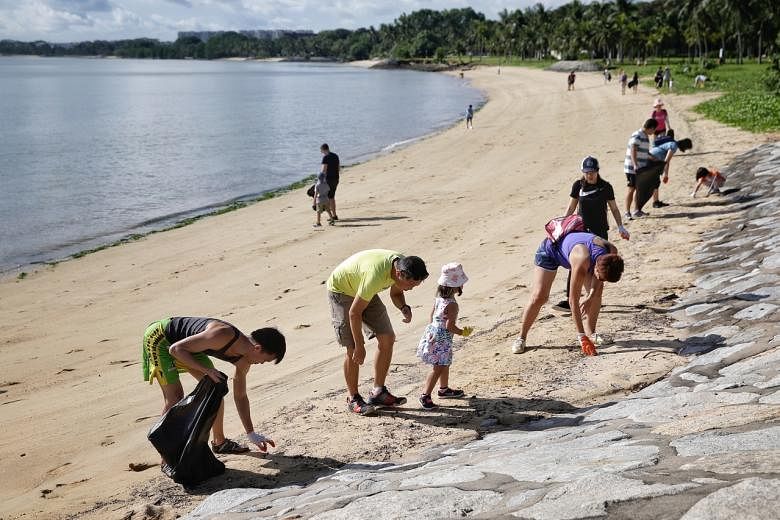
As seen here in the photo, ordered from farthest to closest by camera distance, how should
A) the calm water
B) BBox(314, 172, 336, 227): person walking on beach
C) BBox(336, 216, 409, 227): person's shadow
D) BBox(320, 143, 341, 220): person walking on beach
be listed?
the calm water → BBox(336, 216, 409, 227): person's shadow → BBox(314, 172, 336, 227): person walking on beach → BBox(320, 143, 341, 220): person walking on beach

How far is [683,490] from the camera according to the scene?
3.35 m

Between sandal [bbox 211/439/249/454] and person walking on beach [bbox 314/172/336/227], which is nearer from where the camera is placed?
sandal [bbox 211/439/249/454]

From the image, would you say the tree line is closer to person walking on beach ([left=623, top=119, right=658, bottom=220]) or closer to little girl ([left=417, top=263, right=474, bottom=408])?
person walking on beach ([left=623, top=119, right=658, bottom=220])

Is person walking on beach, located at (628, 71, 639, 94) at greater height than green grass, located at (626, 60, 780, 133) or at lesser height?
greater

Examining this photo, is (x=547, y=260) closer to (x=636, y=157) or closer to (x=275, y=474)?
(x=275, y=474)

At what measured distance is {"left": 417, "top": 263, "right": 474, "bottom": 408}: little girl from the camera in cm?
636

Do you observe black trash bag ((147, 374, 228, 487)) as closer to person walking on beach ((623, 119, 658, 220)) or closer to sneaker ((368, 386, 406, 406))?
sneaker ((368, 386, 406, 406))

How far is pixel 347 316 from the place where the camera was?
6480 millimetres

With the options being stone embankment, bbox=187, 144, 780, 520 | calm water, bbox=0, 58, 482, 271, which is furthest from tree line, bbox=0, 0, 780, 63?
stone embankment, bbox=187, 144, 780, 520

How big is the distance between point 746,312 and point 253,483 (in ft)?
16.0

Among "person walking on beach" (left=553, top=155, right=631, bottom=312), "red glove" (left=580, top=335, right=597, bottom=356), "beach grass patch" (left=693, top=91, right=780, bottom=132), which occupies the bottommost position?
"red glove" (left=580, top=335, right=597, bottom=356)

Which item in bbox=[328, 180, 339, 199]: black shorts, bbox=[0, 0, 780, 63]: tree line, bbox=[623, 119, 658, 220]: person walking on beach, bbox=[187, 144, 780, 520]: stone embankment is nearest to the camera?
bbox=[187, 144, 780, 520]: stone embankment

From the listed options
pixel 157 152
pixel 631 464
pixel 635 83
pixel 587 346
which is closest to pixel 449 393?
pixel 587 346

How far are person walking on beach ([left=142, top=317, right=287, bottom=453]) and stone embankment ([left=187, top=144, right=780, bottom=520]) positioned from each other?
837 mm
